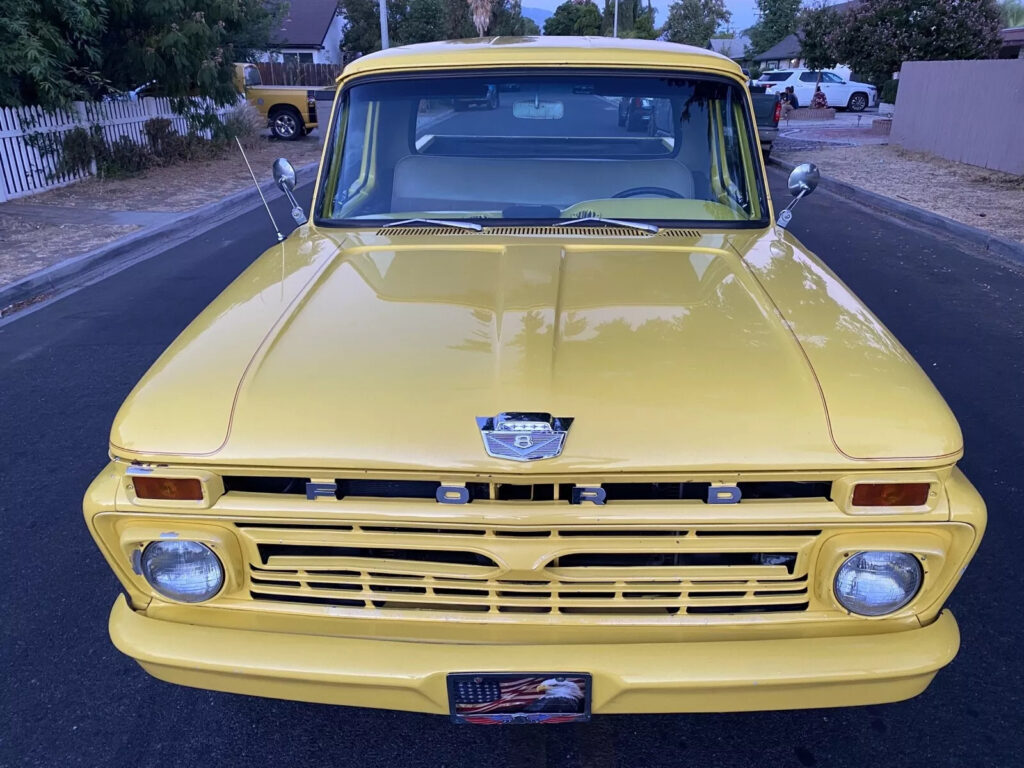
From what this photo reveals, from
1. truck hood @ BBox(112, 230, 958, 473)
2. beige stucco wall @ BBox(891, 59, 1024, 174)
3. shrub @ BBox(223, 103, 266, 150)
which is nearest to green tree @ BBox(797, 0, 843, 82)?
beige stucco wall @ BBox(891, 59, 1024, 174)

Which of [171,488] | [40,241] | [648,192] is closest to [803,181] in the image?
[648,192]

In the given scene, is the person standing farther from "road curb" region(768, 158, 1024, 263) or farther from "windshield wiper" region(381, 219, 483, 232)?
"windshield wiper" region(381, 219, 483, 232)

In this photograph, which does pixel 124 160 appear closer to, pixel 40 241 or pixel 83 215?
pixel 83 215

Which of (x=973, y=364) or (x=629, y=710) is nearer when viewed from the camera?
(x=629, y=710)

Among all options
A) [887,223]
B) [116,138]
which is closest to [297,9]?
[116,138]

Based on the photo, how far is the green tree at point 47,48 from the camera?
10406mm

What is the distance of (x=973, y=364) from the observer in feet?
16.9

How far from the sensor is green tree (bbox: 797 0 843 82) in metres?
21.5

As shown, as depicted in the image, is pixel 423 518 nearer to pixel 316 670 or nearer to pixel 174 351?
pixel 316 670

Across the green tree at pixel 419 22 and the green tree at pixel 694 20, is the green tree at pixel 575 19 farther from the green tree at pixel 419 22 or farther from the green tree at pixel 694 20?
the green tree at pixel 419 22

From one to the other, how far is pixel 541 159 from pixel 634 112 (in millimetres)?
481

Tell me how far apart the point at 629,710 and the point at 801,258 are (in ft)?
5.65

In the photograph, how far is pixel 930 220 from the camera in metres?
9.98

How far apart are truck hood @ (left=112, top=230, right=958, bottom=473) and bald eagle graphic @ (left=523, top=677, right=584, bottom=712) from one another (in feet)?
1.62
